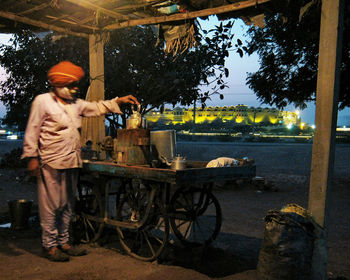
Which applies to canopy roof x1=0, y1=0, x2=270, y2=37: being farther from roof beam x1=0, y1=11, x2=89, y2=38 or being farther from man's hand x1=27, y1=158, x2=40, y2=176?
man's hand x1=27, y1=158, x2=40, y2=176

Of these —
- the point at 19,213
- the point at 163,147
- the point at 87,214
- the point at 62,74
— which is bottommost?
the point at 19,213

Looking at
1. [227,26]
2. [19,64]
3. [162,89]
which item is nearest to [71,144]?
[227,26]

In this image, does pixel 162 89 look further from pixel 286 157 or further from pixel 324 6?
pixel 286 157

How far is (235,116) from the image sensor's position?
243 ft

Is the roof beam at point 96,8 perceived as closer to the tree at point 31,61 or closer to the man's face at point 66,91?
the man's face at point 66,91

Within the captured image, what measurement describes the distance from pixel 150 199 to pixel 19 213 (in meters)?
2.72

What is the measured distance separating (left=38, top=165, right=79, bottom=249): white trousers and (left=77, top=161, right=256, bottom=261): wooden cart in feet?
1.58

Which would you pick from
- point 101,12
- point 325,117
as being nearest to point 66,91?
point 101,12

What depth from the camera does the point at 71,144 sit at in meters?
4.18

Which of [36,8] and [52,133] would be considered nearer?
[52,133]

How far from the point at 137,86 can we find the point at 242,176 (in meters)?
8.60

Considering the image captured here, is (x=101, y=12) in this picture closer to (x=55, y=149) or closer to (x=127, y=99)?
(x=127, y=99)

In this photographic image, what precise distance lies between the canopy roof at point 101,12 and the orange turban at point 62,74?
1283mm

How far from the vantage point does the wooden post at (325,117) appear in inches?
129
